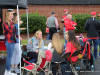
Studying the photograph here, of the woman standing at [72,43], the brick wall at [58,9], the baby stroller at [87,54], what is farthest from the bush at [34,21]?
the woman standing at [72,43]

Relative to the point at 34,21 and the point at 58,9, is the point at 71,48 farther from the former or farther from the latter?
the point at 58,9

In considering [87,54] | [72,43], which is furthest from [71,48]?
[87,54]

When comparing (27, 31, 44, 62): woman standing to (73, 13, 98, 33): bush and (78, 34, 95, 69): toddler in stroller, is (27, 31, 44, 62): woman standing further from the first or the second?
(73, 13, 98, 33): bush

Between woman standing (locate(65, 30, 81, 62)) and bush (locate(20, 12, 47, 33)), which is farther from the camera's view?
bush (locate(20, 12, 47, 33))

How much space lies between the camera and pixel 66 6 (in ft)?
49.8

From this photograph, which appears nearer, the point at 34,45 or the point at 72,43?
the point at 72,43

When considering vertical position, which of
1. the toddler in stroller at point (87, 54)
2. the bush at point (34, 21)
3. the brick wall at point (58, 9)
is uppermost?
the brick wall at point (58, 9)

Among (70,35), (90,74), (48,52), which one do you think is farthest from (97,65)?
(48,52)

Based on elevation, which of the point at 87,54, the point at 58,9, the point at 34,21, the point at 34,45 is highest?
the point at 58,9

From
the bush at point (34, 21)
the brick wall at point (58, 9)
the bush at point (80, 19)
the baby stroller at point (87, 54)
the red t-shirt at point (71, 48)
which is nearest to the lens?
the red t-shirt at point (71, 48)

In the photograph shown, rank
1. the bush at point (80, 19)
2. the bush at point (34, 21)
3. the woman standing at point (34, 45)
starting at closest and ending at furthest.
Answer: the woman standing at point (34, 45), the bush at point (34, 21), the bush at point (80, 19)

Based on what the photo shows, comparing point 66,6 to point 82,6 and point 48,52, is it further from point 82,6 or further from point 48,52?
point 48,52

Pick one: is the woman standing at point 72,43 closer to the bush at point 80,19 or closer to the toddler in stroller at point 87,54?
the toddler in stroller at point 87,54

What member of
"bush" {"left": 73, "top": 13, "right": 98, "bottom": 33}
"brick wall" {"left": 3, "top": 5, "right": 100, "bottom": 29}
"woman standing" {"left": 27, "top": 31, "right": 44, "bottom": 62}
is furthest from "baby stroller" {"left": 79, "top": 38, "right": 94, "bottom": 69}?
"brick wall" {"left": 3, "top": 5, "right": 100, "bottom": 29}
